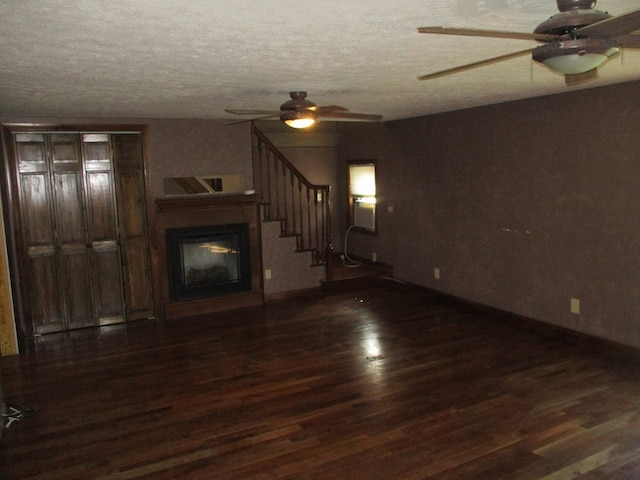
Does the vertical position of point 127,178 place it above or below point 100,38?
below

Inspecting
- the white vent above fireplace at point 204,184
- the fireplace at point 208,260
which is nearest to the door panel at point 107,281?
the fireplace at point 208,260

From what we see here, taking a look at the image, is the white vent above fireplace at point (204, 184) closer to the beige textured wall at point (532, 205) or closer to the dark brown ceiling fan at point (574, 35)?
the beige textured wall at point (532, 205)

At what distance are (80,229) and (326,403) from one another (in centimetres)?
365

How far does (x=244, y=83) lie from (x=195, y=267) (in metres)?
3.18

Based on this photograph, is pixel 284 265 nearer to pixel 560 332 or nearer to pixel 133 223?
pixel 133 223

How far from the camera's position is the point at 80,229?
5641 mm

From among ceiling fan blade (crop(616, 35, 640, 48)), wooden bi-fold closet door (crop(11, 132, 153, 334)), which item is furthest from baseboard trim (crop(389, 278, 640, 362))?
wooden bi-fold closet door (crop(11, 132, 153, 334))

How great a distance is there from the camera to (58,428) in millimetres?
3453

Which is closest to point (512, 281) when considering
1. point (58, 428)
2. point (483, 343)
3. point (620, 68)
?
point (483, 343)

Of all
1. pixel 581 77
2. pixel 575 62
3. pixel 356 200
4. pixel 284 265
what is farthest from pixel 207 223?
pixel 575 62

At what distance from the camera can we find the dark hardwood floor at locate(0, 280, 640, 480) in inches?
116

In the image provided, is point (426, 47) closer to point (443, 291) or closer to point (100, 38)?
point (100, 38)

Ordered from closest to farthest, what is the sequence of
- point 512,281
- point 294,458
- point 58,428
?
1. point 294,458
2. point 58,428
3. point 512,281

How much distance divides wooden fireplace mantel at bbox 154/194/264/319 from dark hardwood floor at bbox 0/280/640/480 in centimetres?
Result: 57
